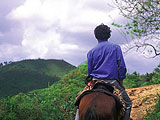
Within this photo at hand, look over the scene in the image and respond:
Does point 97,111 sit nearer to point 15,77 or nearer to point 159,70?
point 159,70

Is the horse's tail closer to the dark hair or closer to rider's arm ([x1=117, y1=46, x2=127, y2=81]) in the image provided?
rider's arm ([x1=117, y1=46, x2=127, y2=81])

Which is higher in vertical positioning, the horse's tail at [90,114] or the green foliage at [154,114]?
the horse's tail at [90,114]

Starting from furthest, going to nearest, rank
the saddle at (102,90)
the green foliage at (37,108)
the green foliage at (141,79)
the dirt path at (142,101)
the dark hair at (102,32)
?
the green foliage at (141,79)
the dirt path at (142,101)
the green foliage at (37,108)
the dark hair at (102,32)
the saddle at (102,90)

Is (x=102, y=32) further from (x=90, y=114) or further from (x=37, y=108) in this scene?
(x=37, y=108)

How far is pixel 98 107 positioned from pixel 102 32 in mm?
1583

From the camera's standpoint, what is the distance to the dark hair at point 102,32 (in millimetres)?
4703

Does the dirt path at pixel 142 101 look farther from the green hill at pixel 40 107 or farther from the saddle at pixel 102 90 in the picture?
the saddle at pixel 102 90

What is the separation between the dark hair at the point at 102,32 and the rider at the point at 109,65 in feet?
0.42

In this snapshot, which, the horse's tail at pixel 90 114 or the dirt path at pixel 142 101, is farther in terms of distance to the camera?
the dirt path at pixel 142 101

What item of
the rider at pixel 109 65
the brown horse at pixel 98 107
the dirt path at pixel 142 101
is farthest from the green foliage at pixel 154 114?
the brown horse at pixel 98 107

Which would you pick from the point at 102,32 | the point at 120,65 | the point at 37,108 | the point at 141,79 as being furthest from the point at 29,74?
the point at 120,65

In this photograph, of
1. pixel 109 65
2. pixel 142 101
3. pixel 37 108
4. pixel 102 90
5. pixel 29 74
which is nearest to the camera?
pixel 102 90

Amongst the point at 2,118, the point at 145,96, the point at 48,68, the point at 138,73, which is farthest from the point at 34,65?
the point at 2,118

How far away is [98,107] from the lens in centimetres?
377
